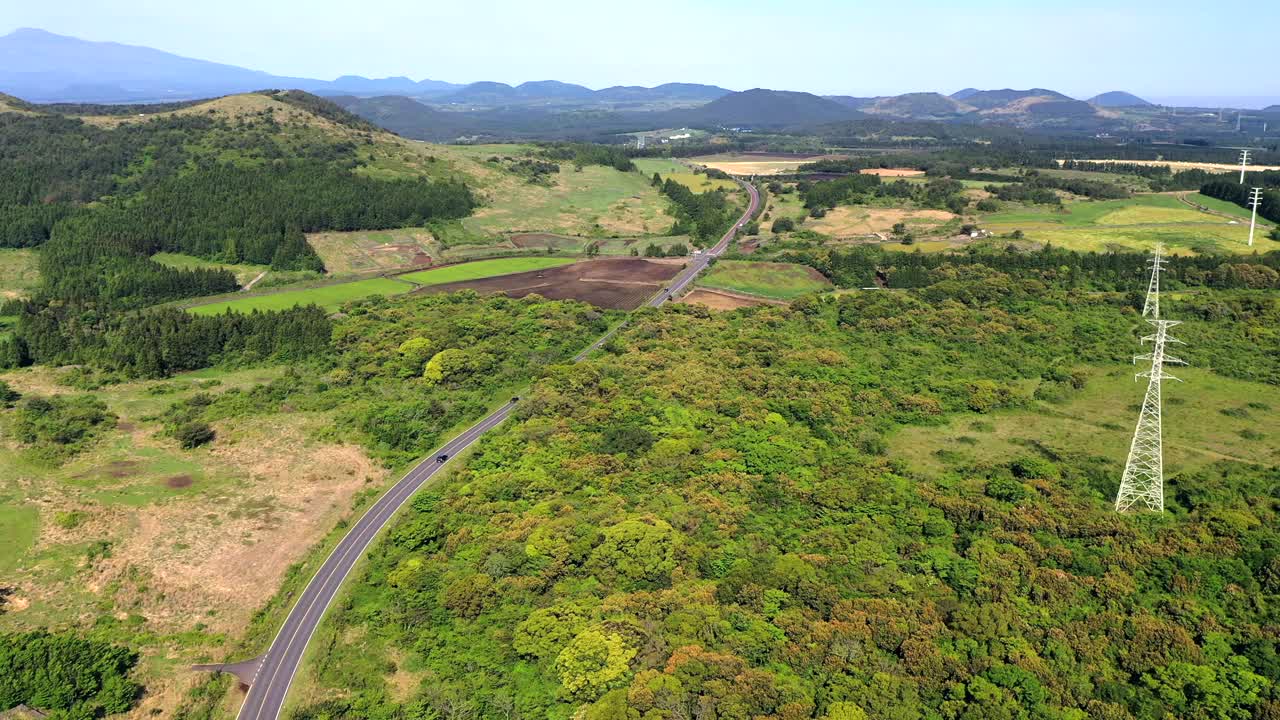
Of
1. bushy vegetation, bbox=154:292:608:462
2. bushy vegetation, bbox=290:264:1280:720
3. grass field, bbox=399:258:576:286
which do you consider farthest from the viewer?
grass field, bbox=399:258:576:286

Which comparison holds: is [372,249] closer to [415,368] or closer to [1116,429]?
[415,368]

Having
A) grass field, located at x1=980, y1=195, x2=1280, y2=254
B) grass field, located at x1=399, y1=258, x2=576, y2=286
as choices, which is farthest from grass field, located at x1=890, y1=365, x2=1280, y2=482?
grass field, located at x1=399, y1=258, x2=576, y2=286

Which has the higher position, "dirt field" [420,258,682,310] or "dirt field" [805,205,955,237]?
"dirt field" [805,205,955,237]

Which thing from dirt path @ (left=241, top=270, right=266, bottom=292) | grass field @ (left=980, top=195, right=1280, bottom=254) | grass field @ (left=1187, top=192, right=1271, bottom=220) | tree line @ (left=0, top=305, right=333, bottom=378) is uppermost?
grass field @ (left=1187, top=192, right=1271, bottom=220)

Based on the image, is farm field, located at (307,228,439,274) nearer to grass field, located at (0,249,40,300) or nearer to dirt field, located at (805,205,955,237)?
grass field, located at (0,249,40,300)

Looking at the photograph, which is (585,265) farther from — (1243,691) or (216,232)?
(1243,691)

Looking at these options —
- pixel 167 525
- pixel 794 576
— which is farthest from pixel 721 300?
pixel 167 525
